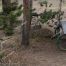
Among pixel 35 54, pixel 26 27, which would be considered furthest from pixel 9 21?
pixel 26 27

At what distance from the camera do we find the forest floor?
660 cm

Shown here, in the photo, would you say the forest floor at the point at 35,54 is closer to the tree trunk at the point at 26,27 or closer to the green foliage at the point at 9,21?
the tree trunk at the point at 26,27

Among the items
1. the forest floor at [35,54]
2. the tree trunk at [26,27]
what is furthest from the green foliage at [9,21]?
the tree trunk at [26,27]

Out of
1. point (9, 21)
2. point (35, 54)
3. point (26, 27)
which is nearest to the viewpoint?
point (9, 21)

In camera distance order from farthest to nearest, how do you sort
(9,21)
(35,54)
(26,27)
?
(26,27)
(35,54)
(9,21)

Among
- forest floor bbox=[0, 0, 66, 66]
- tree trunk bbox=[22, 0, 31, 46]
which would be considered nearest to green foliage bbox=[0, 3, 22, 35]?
forest floor bbox=[0, 0, 66, 66]

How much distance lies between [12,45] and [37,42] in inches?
36.7

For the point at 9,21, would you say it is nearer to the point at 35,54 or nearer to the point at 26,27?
the point at 35,54

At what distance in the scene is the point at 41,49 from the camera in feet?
25.6

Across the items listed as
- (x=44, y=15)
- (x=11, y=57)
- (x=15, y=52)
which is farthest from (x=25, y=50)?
(x=44, y=15)

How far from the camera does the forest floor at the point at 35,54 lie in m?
6.60

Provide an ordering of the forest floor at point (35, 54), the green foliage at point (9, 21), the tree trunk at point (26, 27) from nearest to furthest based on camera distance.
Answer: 1. the green foliage at point (9, 21)
2. the forest floor at point (35, 54)
3. the tree trunk at point (26, 27)

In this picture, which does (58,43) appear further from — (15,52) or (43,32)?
(43,32)

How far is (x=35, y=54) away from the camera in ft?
24.1
